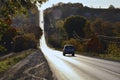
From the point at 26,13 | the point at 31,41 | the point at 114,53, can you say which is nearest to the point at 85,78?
the point at 26,13

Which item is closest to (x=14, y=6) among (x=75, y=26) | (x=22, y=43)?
(x=22, y=43)

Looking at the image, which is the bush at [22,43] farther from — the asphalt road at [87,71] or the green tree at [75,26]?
the asphalt road at [87,71]

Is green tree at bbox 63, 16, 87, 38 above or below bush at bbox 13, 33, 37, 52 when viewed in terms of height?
above

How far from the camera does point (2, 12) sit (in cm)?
2016

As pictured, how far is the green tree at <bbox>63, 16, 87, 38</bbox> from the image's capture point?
482ft

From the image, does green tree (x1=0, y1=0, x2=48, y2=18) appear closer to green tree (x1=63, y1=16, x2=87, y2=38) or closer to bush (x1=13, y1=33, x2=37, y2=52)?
bush (x1=13, y1=33, x2=37, y2=52)

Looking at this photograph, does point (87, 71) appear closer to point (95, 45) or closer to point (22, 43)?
point (95, 45)

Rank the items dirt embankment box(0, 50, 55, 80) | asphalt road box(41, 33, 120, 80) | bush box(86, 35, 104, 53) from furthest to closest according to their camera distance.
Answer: bush box(86, 35, 104, 53) < asphalt road box(41, 33, 120, 80) < dirt embankment box(0, 50, 55, 80)

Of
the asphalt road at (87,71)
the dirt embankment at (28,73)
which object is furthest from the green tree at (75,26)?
the dirt embankment at (28,73)

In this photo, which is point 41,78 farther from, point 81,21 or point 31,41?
point 81,21

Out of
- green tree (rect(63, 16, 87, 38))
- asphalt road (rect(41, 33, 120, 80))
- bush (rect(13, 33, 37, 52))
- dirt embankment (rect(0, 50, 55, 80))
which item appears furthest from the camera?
green tree (rect(63, 16, 87, 38))

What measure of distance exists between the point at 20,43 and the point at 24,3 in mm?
105299

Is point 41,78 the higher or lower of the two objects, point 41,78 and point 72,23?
the lower

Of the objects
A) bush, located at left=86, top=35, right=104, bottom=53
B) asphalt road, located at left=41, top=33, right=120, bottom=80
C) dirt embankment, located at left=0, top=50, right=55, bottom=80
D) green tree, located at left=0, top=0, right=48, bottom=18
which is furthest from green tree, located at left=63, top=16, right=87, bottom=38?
green tree, located at left=0, top=0, right=48, bottom=18
